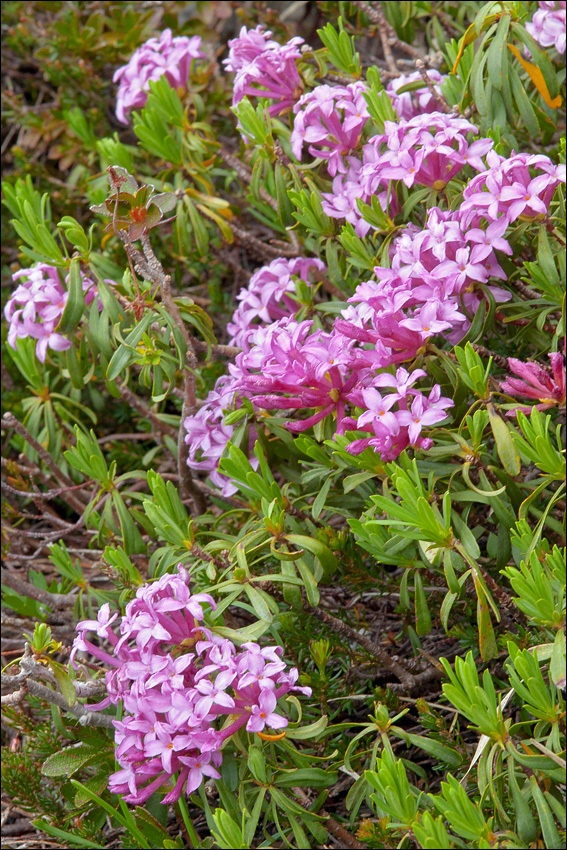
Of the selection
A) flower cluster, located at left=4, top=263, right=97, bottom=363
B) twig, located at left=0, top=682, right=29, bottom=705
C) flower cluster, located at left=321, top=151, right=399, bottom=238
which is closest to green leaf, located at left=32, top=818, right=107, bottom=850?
twig, located at left=0, top=682, right=29, bottom=705

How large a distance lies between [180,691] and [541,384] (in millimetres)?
1006

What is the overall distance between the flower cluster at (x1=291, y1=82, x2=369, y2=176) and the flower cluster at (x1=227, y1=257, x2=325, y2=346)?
324 mm

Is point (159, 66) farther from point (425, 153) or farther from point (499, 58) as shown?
point (425, 153)

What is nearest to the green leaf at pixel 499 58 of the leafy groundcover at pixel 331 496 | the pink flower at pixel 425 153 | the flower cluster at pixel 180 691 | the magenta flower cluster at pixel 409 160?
the leafy groundcover at pixel 331 496

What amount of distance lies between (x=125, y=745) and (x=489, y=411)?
1085 millimetres

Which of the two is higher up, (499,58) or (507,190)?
(499,58)

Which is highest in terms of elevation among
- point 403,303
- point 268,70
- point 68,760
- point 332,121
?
point 268,70

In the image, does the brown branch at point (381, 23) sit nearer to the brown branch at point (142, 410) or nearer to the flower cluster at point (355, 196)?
the flower cluster at point (355, 196)

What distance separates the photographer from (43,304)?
2.47 metres

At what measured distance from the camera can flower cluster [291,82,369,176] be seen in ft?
7.47

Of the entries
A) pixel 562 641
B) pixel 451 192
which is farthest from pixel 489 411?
pixel 451 192

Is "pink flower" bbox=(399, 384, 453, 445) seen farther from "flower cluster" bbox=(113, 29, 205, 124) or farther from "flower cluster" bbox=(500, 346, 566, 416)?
"flower cluster" bbox=(113, 29, 205, 124)

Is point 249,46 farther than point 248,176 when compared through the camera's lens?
No

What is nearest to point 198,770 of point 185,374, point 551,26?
point 185,374
